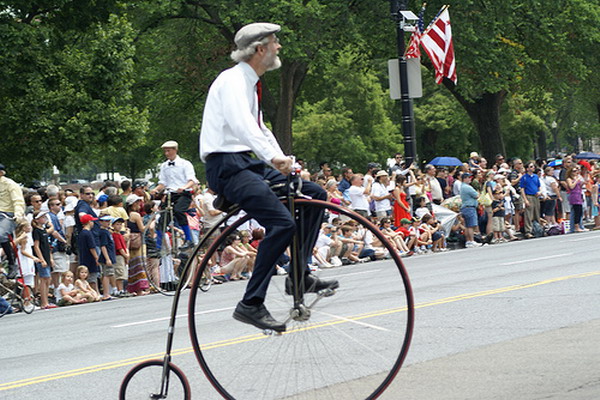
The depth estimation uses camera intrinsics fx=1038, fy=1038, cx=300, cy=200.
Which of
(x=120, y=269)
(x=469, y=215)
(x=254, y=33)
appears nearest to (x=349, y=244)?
(x=254, y=33)

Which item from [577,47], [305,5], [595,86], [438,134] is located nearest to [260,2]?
[305,5]

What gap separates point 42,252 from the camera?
16.5 meters

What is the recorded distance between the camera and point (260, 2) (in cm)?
3238

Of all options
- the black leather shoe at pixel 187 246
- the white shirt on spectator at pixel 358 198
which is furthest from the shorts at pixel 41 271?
the white shirt on spectator at pixel 358 198

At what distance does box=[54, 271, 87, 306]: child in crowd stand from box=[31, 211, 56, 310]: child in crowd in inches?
8.0

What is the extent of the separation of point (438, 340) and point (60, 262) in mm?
9611

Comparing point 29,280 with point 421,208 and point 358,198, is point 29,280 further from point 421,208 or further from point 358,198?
point 421,208

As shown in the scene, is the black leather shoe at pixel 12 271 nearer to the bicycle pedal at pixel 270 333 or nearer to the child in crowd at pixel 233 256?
the child in crowd at pixel 233 256

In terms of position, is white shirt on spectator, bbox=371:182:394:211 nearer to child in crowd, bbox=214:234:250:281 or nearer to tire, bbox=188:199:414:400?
child in crowd, bbox=214:234:250:281

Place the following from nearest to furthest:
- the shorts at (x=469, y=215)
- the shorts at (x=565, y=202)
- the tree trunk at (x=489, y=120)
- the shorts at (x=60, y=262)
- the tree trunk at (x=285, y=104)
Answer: the shorts at (x=60, y=262)
the shorts at (x=469, y=215)
the shorts at (x=565, y=202)
the tree trunk at (x=285, y=104)
the tree trunk at (x=489, y=120)

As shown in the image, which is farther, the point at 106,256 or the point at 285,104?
the point at 285,104

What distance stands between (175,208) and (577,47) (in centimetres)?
3290

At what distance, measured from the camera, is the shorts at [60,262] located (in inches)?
671

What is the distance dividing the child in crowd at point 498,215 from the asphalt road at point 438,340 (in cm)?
997
